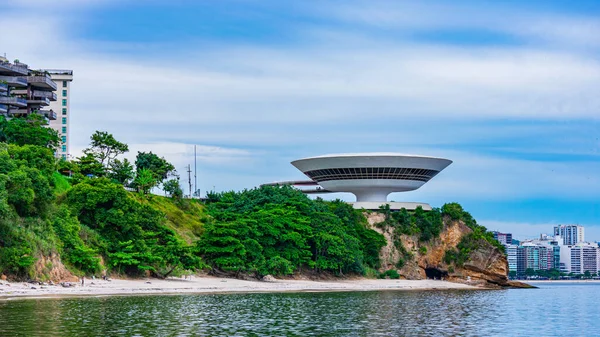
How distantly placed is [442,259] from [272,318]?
226ft

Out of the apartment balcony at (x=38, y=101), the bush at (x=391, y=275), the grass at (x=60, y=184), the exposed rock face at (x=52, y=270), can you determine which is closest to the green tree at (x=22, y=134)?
the grass at (x=60, y=184)

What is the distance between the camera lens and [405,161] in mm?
107562

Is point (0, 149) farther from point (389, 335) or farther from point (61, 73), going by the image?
point (61, 73)

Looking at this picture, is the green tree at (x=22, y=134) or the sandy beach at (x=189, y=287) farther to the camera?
the green tree at (x=22, y=134)

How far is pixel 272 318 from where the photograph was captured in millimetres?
41188

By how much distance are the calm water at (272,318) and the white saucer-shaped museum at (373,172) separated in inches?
2016

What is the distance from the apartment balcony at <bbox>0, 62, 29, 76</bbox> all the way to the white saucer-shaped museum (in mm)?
38616

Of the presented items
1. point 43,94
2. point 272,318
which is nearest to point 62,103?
point 43,94

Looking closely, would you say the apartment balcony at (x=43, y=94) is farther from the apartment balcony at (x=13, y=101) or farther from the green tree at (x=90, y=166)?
the green tree at (x=90, y=166)

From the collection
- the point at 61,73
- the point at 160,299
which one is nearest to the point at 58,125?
the point at 61,73

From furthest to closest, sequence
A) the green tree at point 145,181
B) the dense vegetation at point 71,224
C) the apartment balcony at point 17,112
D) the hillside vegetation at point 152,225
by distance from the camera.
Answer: the apartment balcony at point 17,112 → the green tree at point 145,181 → the hillside vegetation at point 152,225 → the dense vegetation at point 71,224

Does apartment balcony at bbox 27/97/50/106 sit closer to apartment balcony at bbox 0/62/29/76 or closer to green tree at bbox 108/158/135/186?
apartment balcony at bbox 0/62/29/76

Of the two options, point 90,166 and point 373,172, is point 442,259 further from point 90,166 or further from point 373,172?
point 90,166

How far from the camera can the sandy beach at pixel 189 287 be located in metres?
49.1
